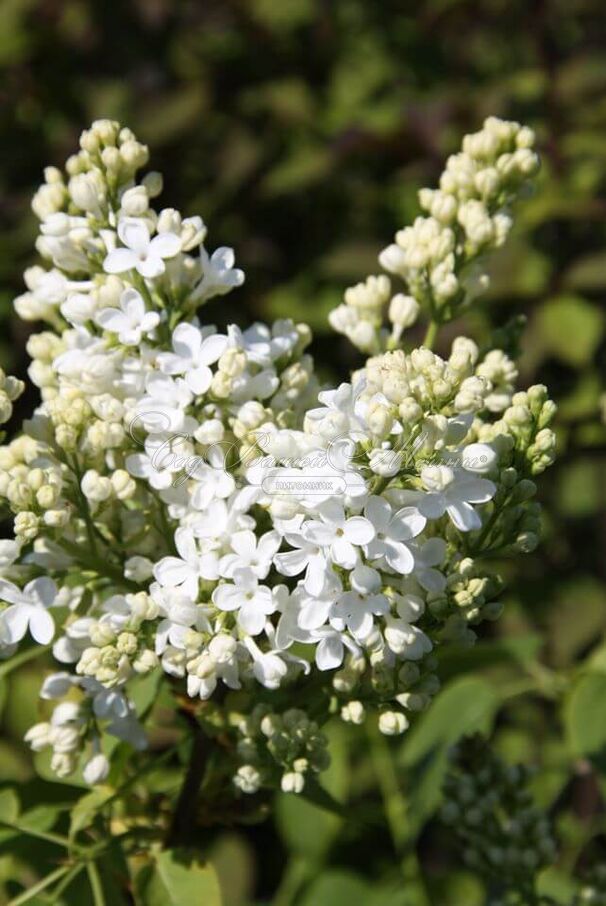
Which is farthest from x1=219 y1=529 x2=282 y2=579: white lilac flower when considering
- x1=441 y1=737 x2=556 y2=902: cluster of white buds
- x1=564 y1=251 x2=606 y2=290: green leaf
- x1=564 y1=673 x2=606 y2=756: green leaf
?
x1=564 y1=251 x2=606 y2=290: green leaf

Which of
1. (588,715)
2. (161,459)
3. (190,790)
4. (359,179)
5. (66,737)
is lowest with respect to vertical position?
(588,715)

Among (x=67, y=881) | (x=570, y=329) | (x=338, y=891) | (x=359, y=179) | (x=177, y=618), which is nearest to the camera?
(x=177, y=618)

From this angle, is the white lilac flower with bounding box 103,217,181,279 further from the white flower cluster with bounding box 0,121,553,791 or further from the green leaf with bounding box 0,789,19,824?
the green leaf with bounding box 0,789,19,824

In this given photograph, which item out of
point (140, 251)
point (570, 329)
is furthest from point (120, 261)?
point (570, 329)

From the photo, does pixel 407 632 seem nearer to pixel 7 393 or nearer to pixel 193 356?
pixel 193 356

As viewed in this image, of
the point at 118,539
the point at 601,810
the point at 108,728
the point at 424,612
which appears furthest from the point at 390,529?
the point at 601,810

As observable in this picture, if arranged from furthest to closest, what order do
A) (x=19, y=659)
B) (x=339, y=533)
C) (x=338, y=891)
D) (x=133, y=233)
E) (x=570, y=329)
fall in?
1. (x=570, y=329)
2. (x=338, y=891)
3. (x=19, y=659)
4. (x=133, y=233)
5. (x=339, y=533)
